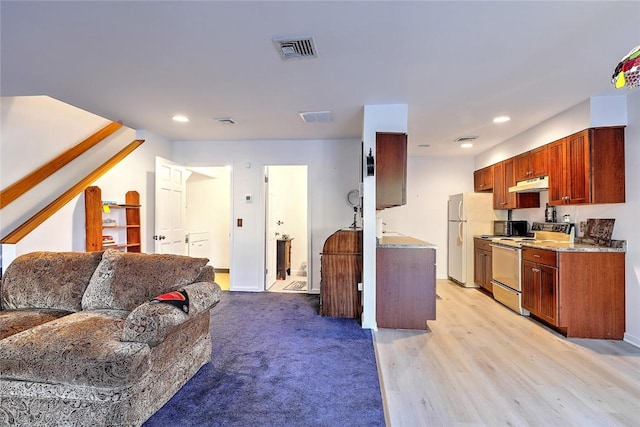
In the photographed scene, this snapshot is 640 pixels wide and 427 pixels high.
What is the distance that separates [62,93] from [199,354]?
2789 millimetres

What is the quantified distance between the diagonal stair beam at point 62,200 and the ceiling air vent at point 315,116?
2.32m

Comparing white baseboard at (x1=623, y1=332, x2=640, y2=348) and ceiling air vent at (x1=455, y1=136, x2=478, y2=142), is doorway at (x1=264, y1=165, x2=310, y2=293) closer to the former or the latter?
ceiling air vent at (x1=455, y1=136, x2=478, y2=142)

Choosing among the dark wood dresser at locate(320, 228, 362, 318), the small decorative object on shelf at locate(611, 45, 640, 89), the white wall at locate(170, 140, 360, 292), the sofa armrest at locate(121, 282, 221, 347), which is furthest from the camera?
the white wall at locate(170, 140, 360, 292)

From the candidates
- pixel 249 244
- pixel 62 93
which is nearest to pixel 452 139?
pixel 249 244

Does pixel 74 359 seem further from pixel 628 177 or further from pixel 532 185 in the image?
pixel 532 185

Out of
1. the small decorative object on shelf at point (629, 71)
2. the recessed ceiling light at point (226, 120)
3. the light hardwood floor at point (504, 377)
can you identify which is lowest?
the light hardwood floor at point (504, 377)

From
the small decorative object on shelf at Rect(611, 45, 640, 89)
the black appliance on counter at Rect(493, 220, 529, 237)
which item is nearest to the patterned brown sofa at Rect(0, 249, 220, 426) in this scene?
the small decorative object on shelf at Rect(611, 45, 640, 89)

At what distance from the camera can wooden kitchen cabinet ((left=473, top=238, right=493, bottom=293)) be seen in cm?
488

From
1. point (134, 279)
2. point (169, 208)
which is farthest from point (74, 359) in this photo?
point (169, 208)

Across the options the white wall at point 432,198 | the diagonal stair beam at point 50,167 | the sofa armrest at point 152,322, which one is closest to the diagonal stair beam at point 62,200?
the diagonal stair beam at point 50,167

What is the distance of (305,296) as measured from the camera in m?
4.86

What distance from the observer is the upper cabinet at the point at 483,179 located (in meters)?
5.43

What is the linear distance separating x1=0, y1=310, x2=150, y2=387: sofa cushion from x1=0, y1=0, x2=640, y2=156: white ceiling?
1.83 metres

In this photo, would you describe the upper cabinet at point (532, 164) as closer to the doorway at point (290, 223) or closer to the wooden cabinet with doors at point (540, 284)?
the wooden cabinet with doors at point (540, 284)
